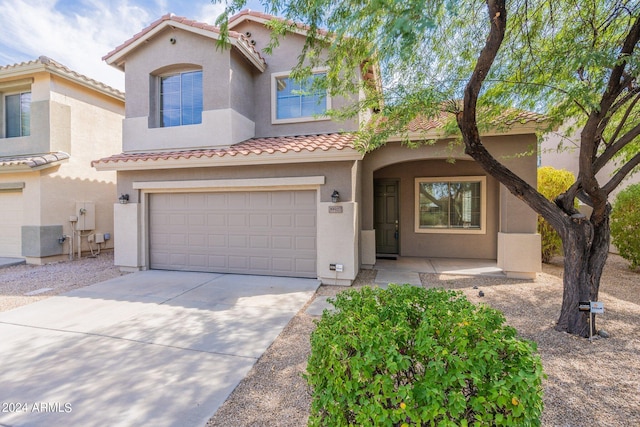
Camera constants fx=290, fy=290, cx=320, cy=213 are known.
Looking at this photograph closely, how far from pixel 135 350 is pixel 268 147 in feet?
17.4

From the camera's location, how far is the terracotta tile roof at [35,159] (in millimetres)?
9430

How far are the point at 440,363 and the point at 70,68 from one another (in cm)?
1473

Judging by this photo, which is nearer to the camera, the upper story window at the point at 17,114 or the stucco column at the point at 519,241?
the stucco column at the point at 519,241

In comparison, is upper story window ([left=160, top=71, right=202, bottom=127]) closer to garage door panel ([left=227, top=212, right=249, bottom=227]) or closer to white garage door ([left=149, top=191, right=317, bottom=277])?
white garage door ([left=149, top=191, right=317, bottom=277])

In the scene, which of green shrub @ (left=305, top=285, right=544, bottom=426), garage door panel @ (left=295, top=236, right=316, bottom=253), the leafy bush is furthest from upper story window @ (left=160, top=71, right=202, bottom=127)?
the leafy bush

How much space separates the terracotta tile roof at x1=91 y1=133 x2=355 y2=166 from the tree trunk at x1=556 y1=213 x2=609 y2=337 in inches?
173

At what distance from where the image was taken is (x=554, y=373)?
351 centimetres

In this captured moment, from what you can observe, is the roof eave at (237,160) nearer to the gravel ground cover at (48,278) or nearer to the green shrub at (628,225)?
the gravel ground cover at (48,278)

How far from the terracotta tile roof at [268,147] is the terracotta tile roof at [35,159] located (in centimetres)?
284

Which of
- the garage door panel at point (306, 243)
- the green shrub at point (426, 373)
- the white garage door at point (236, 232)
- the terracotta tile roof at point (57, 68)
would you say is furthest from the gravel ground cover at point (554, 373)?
the terracotta tile roof at point (57, 68)

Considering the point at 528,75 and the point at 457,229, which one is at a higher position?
the point at 528,75

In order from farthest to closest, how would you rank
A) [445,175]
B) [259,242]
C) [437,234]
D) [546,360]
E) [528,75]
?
1. [437,234]
2. [445,175]
3. [259,242]
4. [528,75]
5. [546,360]

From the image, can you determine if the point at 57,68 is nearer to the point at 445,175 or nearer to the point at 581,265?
the point at 445,175

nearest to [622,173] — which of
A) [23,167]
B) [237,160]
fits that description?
[237,160]
